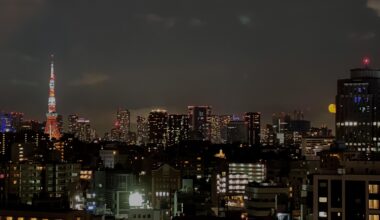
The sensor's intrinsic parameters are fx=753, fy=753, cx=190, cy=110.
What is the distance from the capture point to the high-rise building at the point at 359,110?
157 ft

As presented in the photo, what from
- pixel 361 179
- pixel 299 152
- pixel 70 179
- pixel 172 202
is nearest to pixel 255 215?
pixel 172 202

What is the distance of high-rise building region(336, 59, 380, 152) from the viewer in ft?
157

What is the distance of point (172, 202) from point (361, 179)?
49.0 feet

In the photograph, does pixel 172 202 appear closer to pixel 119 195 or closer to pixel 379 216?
pixel 119 195

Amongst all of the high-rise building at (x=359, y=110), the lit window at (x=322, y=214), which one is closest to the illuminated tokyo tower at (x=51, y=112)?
the high-rise building at (x=359, y=110)

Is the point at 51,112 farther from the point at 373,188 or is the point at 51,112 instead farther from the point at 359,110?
the point at 373,188

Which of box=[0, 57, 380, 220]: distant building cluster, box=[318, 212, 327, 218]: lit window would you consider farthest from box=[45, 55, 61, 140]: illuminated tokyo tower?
box=[318, 212, 327, 218]: lit window

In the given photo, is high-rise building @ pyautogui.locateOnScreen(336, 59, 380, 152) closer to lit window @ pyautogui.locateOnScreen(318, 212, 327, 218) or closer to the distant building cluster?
the distant building cluster

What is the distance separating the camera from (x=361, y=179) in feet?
58.6

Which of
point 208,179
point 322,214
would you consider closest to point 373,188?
point 322,214

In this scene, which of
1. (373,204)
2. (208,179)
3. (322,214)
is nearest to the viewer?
(373,204)

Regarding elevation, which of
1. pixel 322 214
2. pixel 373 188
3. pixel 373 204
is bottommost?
pixel 322 214

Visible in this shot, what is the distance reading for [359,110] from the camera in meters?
49.2

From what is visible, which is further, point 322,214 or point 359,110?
point 359,110
